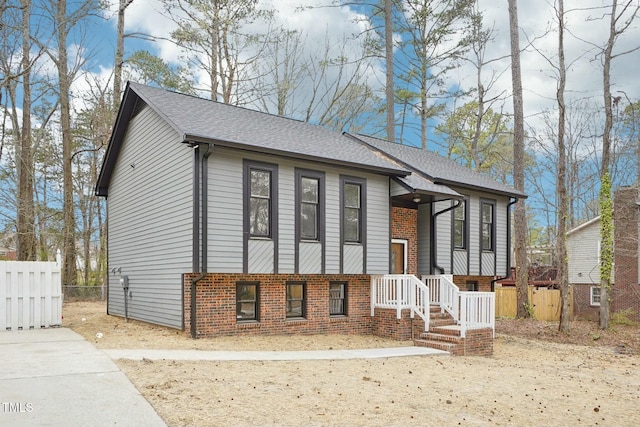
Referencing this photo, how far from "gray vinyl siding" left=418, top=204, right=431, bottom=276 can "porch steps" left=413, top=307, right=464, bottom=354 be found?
7.95 ft

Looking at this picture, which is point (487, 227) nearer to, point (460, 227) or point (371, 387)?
point (460, 227)

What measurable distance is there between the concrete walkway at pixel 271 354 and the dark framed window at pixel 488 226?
6937 millimetres

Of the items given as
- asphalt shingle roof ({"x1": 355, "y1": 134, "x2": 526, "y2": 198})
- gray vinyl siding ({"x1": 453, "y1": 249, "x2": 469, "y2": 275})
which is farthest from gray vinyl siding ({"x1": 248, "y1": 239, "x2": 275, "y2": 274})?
gray vinyl siding ({"x1": 453, "y1": 249, "x2": 469, "y2": 275})

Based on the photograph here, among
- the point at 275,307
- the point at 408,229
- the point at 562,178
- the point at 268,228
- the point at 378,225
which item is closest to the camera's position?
the point at 268,228

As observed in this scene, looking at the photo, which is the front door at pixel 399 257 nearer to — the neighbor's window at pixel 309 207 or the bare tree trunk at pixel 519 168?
the neighbor's window at pixel 309 207

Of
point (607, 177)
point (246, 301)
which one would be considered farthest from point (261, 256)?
point (607, 177)

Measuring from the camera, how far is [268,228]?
38.6ft

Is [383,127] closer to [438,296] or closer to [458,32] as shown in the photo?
[458,32]

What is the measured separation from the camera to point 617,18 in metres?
18.2

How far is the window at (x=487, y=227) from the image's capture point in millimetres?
17297

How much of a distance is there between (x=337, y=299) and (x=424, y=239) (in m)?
3.72

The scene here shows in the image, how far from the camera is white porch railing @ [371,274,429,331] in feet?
41.5

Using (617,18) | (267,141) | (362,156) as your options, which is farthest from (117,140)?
(617,18)

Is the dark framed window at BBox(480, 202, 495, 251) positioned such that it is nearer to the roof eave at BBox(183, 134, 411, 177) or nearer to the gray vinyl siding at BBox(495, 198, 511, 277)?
the gray vinyl siding at BBox(495, 198, 511, 277)
